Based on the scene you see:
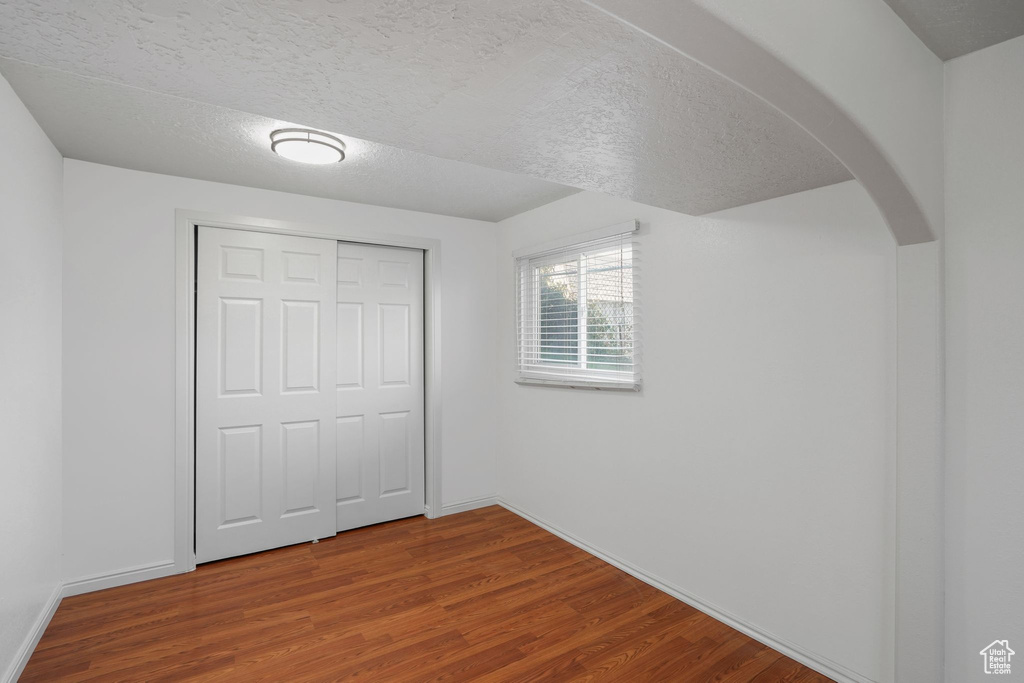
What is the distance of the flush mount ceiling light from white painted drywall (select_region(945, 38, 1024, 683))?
2.58 metres

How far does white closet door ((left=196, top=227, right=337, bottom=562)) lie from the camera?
3.22 metres

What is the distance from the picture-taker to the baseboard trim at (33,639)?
6.70ft

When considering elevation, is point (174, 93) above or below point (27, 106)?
below

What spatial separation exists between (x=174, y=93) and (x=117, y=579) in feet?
9.40

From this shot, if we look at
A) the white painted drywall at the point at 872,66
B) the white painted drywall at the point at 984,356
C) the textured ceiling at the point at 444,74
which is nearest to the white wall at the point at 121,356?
the textured ceiling at the point at 444,74

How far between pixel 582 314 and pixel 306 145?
198cm

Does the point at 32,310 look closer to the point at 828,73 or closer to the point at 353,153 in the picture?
the point at 353,153

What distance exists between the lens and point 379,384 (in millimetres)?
3893

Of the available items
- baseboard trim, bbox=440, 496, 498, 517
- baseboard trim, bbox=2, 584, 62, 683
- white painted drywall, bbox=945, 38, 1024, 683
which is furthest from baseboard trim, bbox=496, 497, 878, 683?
baseboard trim, bbox=2, 584, 62, 683

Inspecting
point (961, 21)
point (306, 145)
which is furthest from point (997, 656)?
point (306, 145)

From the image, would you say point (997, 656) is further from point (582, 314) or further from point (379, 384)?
point (379, 384)

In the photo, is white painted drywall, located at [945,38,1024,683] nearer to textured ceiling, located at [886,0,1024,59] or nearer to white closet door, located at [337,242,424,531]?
textured ceiling, located at [886,0,1024,59]

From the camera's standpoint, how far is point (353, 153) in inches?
105

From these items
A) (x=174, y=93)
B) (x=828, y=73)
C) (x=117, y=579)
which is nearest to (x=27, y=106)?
(x=174, y=93)
